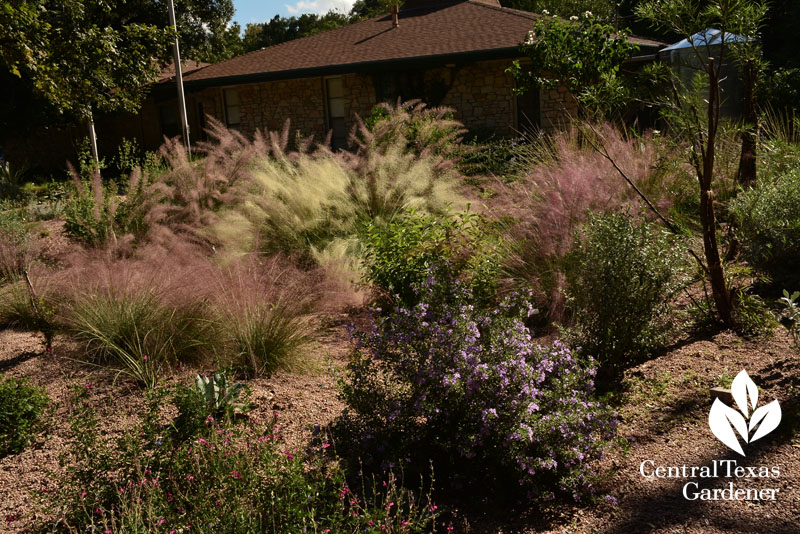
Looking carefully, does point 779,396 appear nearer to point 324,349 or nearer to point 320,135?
point 324,349

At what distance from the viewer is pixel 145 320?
4484mm

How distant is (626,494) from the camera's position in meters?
2.82

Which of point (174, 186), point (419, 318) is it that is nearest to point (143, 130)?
point (174, 186)

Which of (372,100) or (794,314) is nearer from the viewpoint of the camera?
(794,314)

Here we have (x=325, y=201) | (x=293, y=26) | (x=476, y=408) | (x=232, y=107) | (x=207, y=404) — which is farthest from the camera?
(x=293, y=26)

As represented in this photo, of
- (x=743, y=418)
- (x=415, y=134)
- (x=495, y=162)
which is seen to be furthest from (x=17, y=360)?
(x=495, y=162)

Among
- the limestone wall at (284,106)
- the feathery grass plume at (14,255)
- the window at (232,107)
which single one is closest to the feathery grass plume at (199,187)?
the feathery grass plume at (14,255)

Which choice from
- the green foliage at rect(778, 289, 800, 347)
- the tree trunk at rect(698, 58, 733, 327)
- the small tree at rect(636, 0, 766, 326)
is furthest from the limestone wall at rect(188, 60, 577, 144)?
the green foliage at rect(778, 289, 800, 347)

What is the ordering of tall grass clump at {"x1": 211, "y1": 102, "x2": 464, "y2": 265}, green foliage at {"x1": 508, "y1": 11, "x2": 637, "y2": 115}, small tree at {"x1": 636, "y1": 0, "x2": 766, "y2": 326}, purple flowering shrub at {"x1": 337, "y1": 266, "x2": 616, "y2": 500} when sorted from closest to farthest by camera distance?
purple flowering shrub at {"x1": 337, "y1": 266, "x2": 616, "y2": 500} < small tree at {"x1": 636, "y1": 0, "x2": 766, "y2": 326} < green foliage at {"x1": 508, "y1": 11, "x2": 637, "y2": 115} < tall grass clump at {"x1": 211, "y1": 102, "x2": 464, "y2": 265}

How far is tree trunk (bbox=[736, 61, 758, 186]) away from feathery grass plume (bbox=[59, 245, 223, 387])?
4070mm

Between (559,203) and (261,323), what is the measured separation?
7.49 ft

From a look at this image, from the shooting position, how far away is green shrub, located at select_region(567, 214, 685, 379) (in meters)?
3.80

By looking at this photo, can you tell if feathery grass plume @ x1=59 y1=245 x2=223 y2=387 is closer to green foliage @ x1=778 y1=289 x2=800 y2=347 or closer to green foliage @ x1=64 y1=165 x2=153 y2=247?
green foliage @ x1=64 y1=165 x2=153 y2=247

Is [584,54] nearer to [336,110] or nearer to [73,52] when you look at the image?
[73,52]
